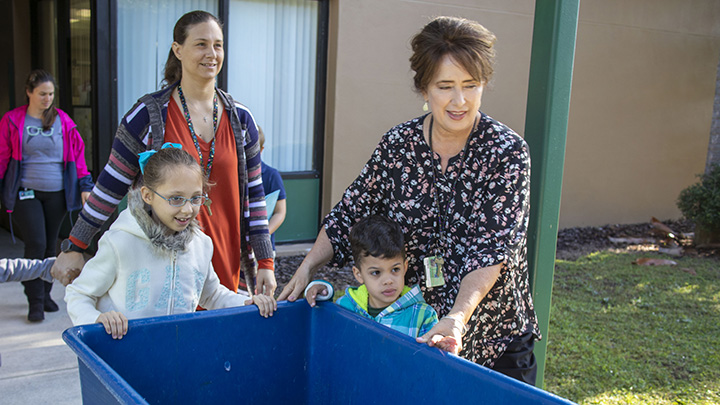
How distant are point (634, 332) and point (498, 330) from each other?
3673mm

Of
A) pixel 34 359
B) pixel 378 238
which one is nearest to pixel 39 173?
pixel 34 359

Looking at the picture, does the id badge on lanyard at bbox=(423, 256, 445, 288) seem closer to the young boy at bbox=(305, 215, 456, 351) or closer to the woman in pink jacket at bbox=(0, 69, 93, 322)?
the young boy at bbox=(305, 215, 456, 351)

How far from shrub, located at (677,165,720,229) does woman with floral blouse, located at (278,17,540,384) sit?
279 inches

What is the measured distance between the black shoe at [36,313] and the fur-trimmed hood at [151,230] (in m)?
3.05

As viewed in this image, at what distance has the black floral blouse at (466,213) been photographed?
2131 millimetres

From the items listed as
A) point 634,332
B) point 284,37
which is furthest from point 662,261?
point 284,37

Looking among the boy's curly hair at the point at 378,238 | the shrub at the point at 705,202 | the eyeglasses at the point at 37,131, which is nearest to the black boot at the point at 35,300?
the eyeglasses at the point at 37,131

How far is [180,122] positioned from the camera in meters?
2.84

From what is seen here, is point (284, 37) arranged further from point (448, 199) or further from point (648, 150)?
point (648, 150)

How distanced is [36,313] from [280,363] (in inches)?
133

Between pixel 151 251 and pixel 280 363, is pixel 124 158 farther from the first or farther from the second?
pixel 280 363

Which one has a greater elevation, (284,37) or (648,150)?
(284,37)

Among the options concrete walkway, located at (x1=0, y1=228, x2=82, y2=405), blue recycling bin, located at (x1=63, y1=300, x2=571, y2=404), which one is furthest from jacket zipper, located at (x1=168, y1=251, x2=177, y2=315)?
concrete walkway, located at (x1=0, y1=228, x2=82, y2=405)

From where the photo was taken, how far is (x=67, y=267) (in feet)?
8.54
